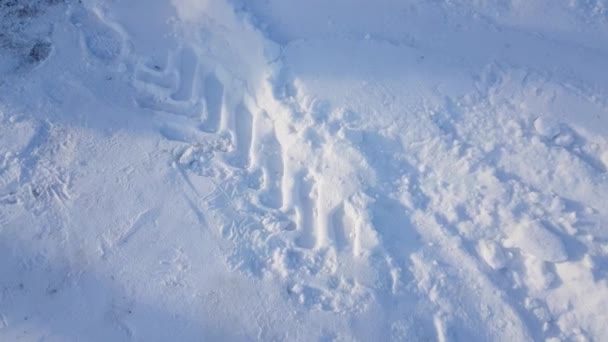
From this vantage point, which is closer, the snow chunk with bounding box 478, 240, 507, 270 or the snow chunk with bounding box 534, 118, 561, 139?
the snow chunk with bounding box 478, 240, 507, 270

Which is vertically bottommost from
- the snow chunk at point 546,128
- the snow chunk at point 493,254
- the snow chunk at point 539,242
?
the snow chunk at point 493,254

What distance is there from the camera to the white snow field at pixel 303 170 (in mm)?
2424

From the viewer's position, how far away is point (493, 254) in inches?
97.7

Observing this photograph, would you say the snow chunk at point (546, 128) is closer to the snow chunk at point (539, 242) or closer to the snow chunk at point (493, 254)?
the snow chunk at point (539, 242)

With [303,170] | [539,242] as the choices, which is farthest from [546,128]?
[303,170]

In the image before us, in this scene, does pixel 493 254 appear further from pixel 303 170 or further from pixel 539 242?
pixel 303 170

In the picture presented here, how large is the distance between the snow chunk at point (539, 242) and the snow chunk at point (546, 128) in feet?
1.97

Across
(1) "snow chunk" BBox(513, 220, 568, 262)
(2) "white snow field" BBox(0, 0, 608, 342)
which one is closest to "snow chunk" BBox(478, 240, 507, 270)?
(2) "white snow field" BBox(0, 0, 608, 342)

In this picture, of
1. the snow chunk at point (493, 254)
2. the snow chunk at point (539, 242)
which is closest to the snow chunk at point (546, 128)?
the snow chunk at point (539, 242)

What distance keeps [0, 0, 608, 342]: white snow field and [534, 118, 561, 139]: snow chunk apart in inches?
0.7

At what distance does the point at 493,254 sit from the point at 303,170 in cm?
124

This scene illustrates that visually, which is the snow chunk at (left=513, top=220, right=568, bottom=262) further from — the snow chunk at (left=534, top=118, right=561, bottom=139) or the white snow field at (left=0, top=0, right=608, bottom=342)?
the snow chunk at (left=534, top=118, right=561, bottom=139)

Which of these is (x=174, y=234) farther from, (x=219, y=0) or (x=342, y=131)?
(x=219, y=0)

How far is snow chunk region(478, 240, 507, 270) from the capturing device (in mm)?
2477
